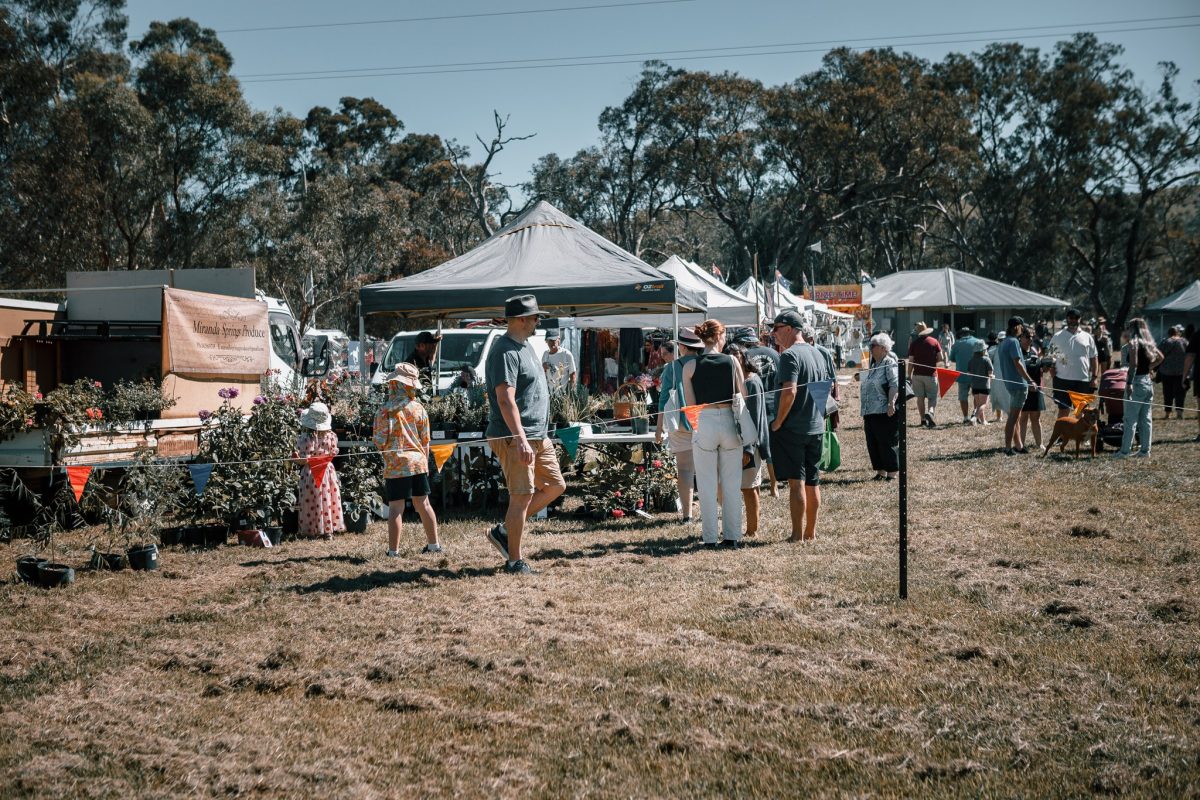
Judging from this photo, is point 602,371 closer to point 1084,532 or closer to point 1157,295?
point 1084,532

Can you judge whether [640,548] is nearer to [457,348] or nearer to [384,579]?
[384,579]

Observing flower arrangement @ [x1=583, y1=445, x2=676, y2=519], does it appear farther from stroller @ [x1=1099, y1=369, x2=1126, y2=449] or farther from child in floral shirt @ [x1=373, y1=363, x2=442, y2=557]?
stroller @ [x1=1099, y1=369, x2=1126, y2=449]

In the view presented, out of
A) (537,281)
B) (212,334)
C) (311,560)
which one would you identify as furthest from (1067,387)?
(212,334)

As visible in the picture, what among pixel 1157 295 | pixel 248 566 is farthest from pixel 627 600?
pixel 1157 295

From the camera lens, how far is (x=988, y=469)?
1202cm

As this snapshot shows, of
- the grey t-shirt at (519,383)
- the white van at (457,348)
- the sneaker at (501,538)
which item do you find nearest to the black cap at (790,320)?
the grey t-shirt at (519,383)

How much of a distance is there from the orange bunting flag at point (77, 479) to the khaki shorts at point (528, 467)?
3.37 metres

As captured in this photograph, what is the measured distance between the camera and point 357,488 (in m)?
9.12

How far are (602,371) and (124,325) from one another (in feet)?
24.2

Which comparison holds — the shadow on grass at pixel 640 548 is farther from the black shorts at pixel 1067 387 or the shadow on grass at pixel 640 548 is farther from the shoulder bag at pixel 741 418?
the black shorts at pixel 1067 387

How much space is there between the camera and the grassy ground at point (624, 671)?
12.2 ft

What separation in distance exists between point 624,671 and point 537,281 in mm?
6233

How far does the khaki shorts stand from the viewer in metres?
6.67

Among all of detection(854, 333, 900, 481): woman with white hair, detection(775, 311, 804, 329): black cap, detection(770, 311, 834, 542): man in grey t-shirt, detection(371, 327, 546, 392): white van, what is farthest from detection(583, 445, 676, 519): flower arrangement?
detection(371, 327, 546, 392): white van
